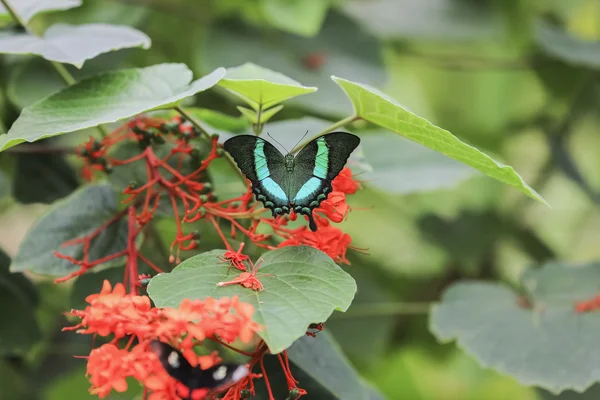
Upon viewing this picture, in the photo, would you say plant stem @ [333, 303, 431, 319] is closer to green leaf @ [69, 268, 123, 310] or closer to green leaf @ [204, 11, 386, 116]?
green leaf @ [204, 11, 386, 116]

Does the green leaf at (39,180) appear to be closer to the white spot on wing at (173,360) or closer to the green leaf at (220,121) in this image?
the green leaf at (220,121)

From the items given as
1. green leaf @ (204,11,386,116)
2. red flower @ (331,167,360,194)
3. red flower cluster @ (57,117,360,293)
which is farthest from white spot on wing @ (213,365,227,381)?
green leaf @ (204,11,386,116)

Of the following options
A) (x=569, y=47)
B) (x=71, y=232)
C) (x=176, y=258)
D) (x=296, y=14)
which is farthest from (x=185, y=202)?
(x=569, y=47)

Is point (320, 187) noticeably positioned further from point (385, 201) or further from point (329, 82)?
point (385, 201)

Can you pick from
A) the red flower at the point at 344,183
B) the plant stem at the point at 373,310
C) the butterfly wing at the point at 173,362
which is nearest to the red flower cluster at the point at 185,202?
the red flower at the point at 344,183

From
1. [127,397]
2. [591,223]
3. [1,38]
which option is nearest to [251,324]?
[1,38]

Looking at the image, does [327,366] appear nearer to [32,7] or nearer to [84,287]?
[84,287]
